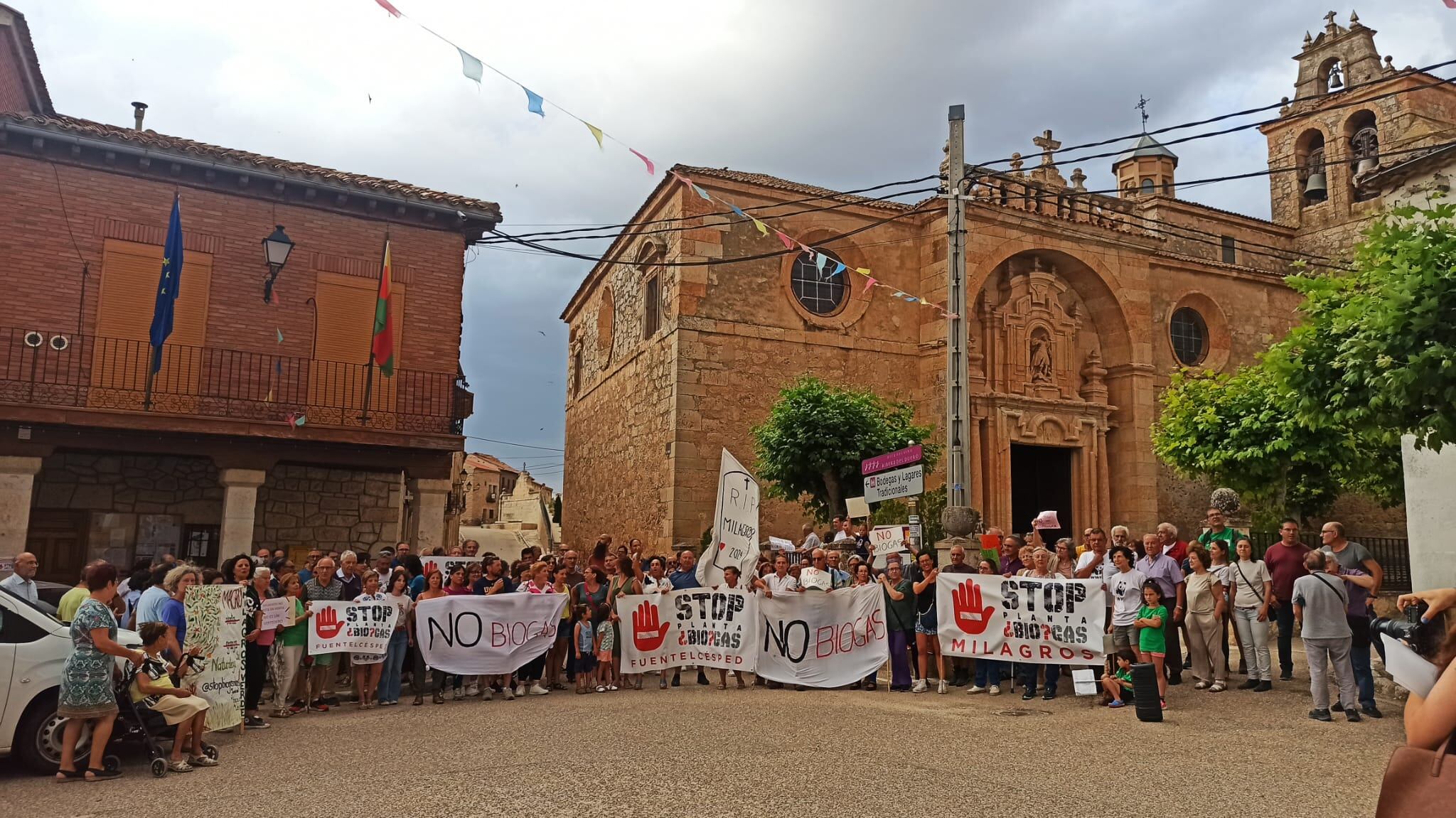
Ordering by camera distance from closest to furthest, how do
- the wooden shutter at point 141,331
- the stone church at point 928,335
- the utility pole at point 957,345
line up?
the utility pole at point 957,345, the wooden shutter at point 141,331, the stone church at point 928,335

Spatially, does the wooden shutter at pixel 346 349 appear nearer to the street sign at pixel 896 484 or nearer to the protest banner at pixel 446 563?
the protest banner at pixel 446 563

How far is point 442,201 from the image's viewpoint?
632 inches

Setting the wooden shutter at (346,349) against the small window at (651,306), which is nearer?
the wooden shutter at (346,349)

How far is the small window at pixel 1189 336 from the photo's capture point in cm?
2395

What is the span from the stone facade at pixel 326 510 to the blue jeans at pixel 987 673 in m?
10.2

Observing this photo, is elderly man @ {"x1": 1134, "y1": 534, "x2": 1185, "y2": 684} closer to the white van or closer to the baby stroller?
the baby stroller

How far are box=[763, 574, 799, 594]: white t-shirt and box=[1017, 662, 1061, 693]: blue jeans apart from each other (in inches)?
98.4

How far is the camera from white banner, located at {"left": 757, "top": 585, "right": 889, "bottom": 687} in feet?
33.3

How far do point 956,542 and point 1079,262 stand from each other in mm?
13471

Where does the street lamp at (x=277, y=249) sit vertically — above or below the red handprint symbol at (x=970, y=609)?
above

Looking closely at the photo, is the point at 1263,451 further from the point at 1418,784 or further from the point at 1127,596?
the point at 1418,784

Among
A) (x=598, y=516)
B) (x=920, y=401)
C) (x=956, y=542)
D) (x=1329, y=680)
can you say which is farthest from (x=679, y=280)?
(x=1329, y=680)

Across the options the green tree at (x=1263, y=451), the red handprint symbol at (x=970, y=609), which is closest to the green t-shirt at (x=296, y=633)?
the red handprint symbol at (x=970, y=609)

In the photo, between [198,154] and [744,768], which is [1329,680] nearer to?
[744,768]
